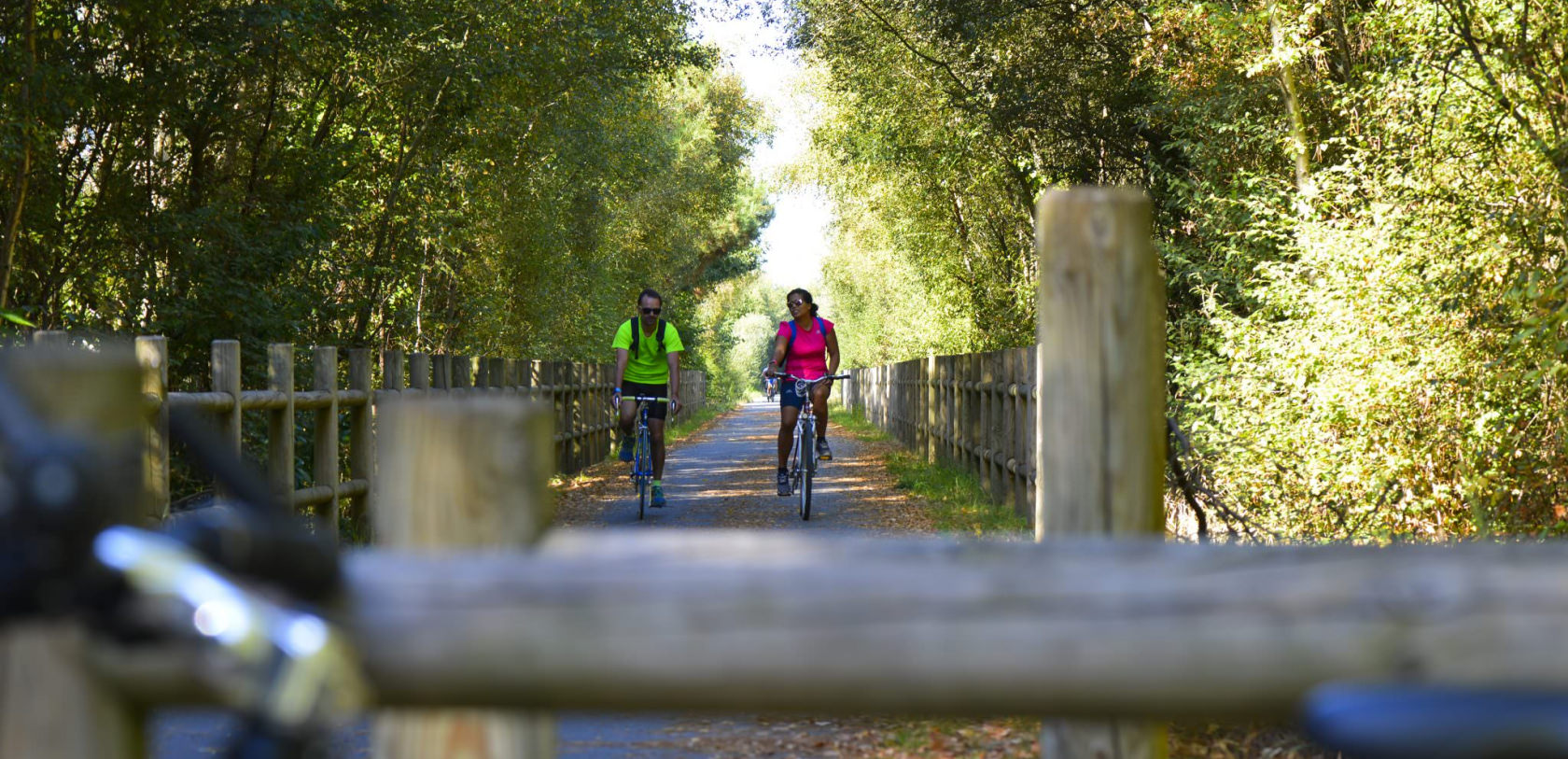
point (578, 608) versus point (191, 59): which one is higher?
point (191, 59)

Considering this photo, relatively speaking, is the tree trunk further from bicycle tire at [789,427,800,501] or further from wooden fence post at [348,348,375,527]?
bicycle tire at [789,427,800,501]

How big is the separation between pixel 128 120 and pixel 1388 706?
494 inches

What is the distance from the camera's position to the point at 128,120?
1216cm

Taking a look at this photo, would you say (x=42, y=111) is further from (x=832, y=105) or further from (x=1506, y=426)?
(x=832, y=105)

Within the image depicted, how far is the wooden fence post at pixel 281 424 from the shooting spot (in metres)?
8.77

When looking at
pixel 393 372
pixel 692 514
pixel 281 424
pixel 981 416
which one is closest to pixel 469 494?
pixel 281 424

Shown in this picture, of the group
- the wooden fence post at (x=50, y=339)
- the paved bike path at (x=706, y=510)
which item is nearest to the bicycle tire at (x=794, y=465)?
the paved bike path at (x=706, y=510)

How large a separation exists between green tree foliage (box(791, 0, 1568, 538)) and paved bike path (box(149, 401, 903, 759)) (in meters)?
3.02

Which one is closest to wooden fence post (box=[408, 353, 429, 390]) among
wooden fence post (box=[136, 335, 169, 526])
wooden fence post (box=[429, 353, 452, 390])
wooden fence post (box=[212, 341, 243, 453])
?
wooden fence post (box=[429, 353, 452, 390])

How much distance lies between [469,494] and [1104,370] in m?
1.28

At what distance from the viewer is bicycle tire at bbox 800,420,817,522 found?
508 inches

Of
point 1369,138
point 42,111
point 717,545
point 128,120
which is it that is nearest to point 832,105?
point 1369,138

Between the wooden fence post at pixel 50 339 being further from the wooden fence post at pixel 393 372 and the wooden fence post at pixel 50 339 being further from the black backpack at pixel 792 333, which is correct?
the black backpack at pixel 792 333

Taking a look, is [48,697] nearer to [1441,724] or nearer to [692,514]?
[1441,724]
